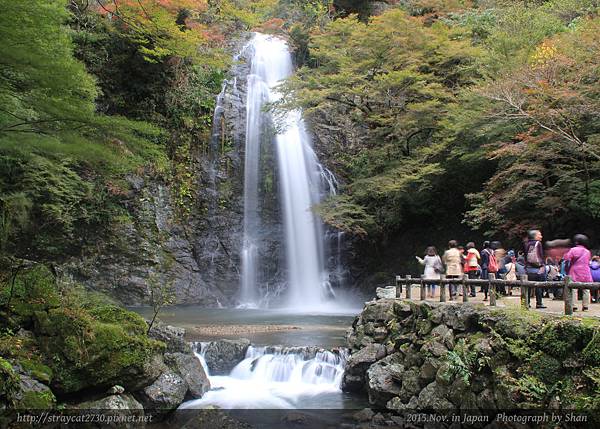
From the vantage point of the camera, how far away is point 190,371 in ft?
30.0

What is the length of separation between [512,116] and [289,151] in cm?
1150

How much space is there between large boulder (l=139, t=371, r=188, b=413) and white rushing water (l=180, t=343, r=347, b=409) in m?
0.72

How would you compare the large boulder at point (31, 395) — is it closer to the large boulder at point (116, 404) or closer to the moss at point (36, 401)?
the moss at point (36, 401)

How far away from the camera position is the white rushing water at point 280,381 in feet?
29.8

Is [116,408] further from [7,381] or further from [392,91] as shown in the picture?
[392,91]

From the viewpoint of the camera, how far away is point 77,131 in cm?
675

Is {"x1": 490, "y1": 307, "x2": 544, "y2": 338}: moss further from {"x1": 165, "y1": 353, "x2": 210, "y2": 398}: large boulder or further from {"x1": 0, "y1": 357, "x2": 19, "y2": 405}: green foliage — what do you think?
{"x1": 0, "y1": 357, "x2": 19, "y2": 405}: green foliage

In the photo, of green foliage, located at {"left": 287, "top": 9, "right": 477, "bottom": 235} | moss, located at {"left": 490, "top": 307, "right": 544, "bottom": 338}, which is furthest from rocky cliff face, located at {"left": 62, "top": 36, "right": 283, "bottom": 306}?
moss, located at {"left": 490, "top": 307, "right": 544, "bottom": 338}

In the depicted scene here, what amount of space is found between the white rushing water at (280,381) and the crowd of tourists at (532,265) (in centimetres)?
304

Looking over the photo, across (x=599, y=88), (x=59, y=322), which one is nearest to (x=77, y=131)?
(x=59, y=322)

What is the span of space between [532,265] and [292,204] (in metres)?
13.4

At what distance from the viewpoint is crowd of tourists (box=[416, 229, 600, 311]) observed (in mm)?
8219

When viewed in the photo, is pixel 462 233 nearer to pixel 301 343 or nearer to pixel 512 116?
pixel 512 116

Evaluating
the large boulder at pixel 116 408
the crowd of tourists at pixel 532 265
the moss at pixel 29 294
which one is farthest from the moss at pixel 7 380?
the crowd of tourists at pixel 532 265
